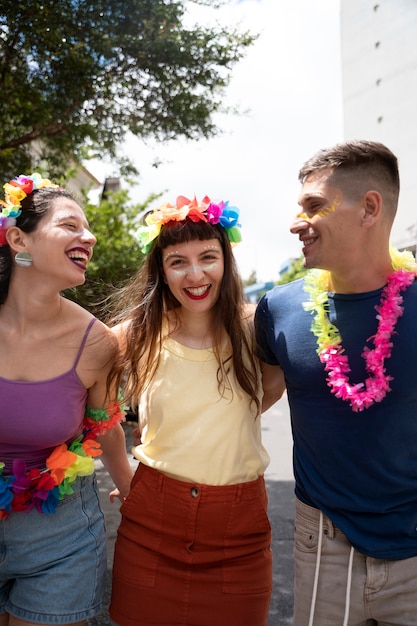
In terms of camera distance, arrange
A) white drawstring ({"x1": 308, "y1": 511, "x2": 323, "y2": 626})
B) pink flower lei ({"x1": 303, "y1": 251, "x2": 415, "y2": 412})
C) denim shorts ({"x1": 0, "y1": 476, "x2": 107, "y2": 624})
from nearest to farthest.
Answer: pink flower lei ({"x1": 303, "y1": 251, "x2": 415, "y2": 412}) < white drawstring ({"x1": 308, "y1": 511, "x2": 323, "y2": 626}) < denim shorts ({"x1": 0, "y1": 476, "x2": 107, "y2": 624})

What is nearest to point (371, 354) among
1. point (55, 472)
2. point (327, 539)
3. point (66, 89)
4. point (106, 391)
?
point (327, 539)

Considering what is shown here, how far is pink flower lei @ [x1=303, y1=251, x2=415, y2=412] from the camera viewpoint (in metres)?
1.79

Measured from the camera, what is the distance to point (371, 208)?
6.39ft

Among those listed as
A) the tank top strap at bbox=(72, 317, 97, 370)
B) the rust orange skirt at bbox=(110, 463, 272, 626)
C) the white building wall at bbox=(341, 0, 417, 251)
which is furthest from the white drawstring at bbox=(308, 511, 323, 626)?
the white building wall at bbox=(341, 0, 417, 251)

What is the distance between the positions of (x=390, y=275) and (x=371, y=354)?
0.29 m

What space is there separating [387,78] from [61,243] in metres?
24.9

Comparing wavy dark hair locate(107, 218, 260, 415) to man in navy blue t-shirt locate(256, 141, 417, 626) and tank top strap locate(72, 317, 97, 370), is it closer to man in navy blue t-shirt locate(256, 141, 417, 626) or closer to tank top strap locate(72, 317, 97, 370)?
tank top strap locate(72, 317, 97, 370)

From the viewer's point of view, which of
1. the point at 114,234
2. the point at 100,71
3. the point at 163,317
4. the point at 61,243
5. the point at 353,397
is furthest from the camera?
the point at 114,234

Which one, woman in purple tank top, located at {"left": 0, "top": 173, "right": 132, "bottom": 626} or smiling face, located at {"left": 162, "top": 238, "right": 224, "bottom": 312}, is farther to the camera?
smiling face, located at {"left": 162, "top": 238, "right": 224, "bottom": 312}

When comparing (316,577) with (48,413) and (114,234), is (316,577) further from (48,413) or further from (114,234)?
(114,234)

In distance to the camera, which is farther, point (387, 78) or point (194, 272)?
point (387, 78)

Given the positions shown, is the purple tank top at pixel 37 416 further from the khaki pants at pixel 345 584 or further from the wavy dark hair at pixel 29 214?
the khaki pants at pixel 345 584

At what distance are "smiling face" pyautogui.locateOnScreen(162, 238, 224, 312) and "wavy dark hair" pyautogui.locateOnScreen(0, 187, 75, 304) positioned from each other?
52cm

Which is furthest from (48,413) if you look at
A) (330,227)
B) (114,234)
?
(114,234)
